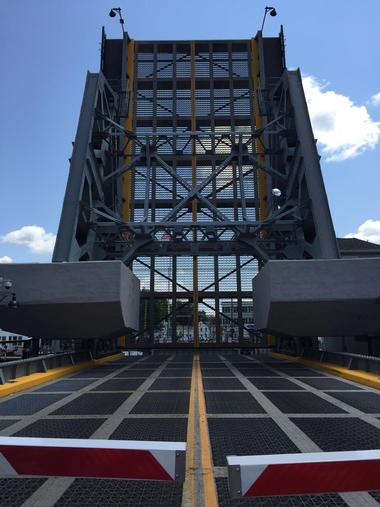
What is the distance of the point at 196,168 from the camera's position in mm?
34219

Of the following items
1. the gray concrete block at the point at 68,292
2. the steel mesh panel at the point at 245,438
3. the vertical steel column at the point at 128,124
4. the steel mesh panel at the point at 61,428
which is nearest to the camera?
the steel mesh panel at the point at 245,438

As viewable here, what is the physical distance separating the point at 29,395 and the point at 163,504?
24.8 ft

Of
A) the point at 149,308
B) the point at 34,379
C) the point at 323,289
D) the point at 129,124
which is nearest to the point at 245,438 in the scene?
the point at 34,379

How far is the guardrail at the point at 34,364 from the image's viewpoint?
1182cm

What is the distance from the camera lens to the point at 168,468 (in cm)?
252

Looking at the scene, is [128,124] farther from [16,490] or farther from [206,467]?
[16,490]

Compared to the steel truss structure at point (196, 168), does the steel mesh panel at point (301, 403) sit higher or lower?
lower

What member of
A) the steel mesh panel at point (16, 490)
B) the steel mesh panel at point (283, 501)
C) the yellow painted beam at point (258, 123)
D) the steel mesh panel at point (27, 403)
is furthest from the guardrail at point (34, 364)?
the yellow painted beam at point (258, 123)

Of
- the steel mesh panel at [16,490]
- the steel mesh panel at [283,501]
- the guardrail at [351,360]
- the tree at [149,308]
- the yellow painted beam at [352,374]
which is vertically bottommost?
the steel mesh panel at [283,501]

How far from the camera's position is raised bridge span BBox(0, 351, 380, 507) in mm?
4027

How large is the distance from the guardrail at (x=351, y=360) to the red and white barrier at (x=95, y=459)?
11857 millimetres

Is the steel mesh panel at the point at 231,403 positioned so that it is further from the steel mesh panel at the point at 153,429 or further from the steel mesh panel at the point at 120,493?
the steel mesh panel at the point at 120,493

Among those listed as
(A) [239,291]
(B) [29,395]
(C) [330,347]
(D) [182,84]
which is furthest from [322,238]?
(D) [182,84]

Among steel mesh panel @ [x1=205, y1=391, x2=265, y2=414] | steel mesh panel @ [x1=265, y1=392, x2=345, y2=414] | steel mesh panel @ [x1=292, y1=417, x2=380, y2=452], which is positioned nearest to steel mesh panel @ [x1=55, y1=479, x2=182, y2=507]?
steel mesh panel @ [x1=292, y1=417, x2=380, y2=452]
